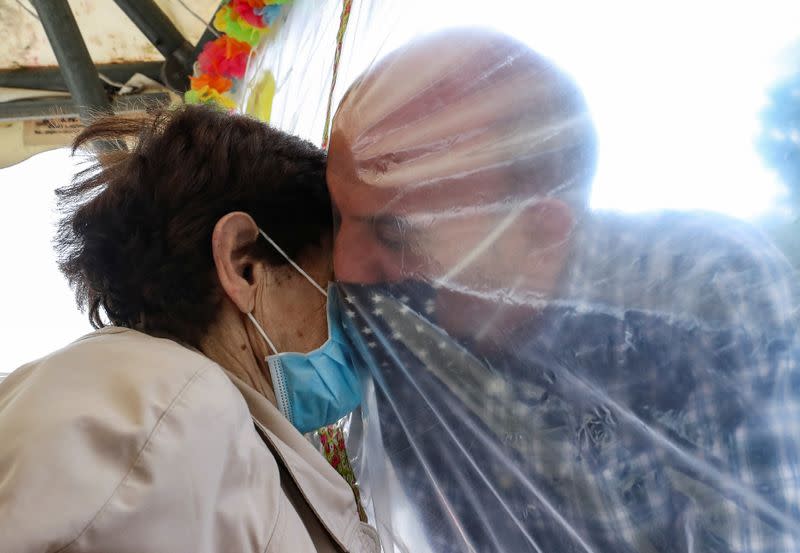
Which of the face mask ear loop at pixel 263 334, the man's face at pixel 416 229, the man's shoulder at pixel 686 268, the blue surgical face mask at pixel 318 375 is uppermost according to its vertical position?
the man's face at pixel 416 229

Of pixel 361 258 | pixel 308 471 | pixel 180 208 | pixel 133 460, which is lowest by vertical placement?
pixel 308 471

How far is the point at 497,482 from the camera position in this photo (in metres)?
0.76

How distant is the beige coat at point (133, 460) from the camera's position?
0.61m

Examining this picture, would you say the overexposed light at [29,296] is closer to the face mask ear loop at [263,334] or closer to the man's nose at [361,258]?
the face mask ear loop at [263,334]

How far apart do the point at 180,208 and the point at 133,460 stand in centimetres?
44

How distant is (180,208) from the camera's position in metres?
1.01

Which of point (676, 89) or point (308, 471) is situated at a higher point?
point (676, 89)

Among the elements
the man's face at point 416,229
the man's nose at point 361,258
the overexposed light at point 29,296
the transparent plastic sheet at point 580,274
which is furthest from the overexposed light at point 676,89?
the overexposed light at point 29,296

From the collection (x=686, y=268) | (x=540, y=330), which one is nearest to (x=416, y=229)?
(x=540, y=330)

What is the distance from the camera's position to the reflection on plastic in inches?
22.5

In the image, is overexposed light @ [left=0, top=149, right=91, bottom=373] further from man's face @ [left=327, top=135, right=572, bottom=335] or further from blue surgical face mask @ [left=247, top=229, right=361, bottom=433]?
man's face @ [left=327, top=135, right=572, bottom=335]

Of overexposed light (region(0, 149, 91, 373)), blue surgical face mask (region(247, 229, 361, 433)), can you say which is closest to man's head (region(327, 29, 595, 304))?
blue surgical face mask (region(247, 229, 361, 433))

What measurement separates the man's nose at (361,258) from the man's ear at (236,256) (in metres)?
0.12

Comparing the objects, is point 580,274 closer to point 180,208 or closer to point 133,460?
point 133,460
